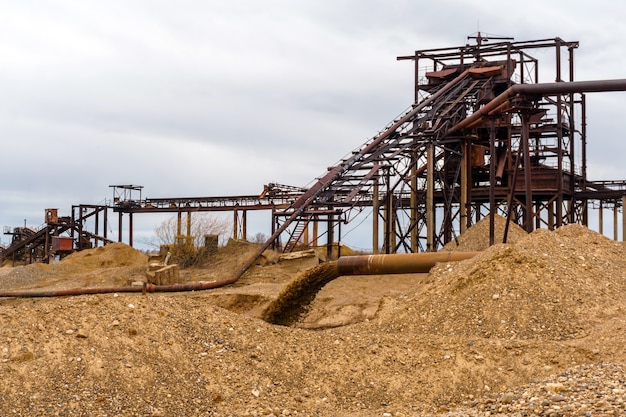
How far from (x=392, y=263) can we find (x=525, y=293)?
147 inches

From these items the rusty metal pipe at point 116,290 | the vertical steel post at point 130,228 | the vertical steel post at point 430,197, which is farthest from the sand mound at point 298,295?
the vertical steel post at point 130,228

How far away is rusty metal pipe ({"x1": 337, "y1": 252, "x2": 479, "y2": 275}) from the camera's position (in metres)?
18.4

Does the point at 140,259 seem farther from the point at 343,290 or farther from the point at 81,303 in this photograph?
the point at 81,303

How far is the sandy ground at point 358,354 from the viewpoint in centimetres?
1138

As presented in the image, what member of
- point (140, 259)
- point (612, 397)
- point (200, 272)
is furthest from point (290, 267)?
point (612, 397)

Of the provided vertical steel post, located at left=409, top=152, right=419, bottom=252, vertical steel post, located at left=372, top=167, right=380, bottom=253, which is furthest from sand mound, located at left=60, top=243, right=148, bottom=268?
vertical steel post, located at left=409, top=152, right=419, bottom=252

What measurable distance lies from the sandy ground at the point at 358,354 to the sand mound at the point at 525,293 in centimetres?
3

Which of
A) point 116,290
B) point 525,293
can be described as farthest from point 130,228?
point 525,293

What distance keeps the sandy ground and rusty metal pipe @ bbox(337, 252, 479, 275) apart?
5.10 ft

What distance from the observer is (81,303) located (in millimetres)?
13461

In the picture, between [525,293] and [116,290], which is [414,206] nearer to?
[116,290]

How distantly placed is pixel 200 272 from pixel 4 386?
20516mm

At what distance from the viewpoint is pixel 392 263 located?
1838 centimetres

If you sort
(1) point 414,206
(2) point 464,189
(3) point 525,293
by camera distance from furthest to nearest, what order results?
1. (1) point 414,206
2. (2) point 464,189
3. (3) point 525,293
